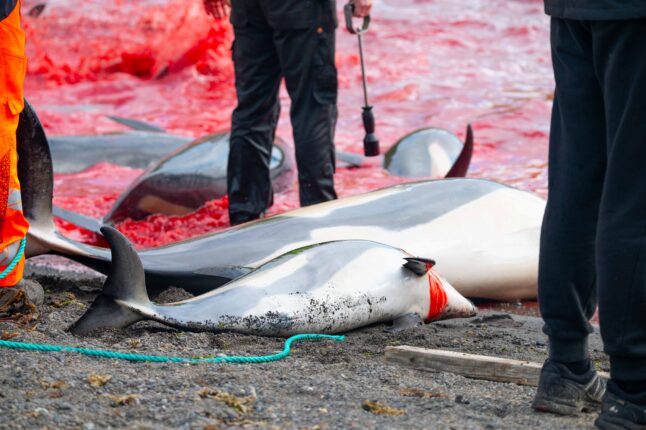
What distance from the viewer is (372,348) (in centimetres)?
425

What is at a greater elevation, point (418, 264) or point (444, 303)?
point (418, 264)

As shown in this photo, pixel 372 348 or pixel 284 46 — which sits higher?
pixel 284 46

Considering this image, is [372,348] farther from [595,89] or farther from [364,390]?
[595,89]

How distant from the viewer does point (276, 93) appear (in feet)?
23.1

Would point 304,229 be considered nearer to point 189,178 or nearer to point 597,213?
point 597,213

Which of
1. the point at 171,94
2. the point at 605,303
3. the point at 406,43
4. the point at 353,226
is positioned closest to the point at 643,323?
the point at 605,303

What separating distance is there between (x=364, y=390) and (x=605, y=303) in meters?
0.87

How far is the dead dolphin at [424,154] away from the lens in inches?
346

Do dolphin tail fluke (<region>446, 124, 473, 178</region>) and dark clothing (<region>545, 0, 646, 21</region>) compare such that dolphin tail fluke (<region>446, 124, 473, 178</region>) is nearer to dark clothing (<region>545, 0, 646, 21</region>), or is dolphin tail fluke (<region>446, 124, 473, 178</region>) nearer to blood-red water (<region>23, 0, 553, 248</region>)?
blood-red water (<region>23, 0, 553, 248</region>)

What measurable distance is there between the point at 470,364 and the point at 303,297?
3.20ft

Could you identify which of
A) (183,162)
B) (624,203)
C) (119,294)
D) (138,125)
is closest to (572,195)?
(624,203)

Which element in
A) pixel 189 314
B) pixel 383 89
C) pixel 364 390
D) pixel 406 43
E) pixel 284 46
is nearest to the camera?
pixel 364 390

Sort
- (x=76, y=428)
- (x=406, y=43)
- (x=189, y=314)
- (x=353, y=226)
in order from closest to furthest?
1. (x=76, y=428)
2. (x=189, y=314)
3. (x=353, y=226)
4. (x=406, y=43)

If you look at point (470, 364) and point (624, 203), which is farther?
point (470, 364)
